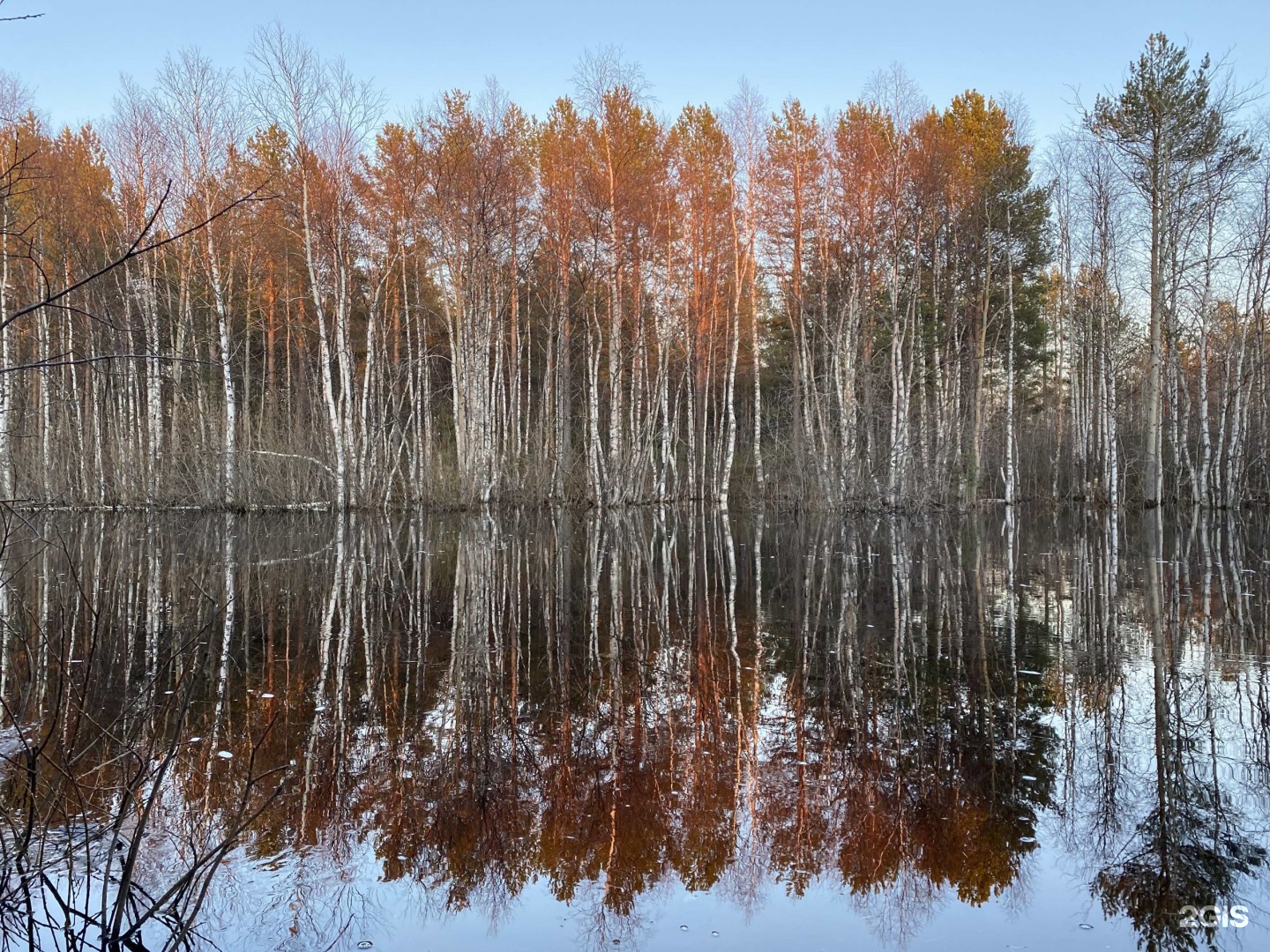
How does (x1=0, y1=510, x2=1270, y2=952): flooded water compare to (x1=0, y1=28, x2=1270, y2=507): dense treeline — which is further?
(x1=0, y1=28, x2=1270, y2=507): dense treeline

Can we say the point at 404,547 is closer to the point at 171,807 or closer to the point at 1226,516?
the point at 171,807

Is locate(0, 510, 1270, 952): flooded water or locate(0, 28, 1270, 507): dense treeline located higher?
locate(0, 28, 1270, 507): dense treeline

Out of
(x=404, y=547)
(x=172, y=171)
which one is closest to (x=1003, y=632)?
(x=404, y=547)

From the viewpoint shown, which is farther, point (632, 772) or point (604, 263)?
point (604, 263)

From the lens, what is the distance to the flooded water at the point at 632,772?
2.53 m

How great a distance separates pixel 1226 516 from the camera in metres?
20.6

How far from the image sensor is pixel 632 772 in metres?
3.57

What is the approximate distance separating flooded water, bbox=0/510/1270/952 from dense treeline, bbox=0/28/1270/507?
12.5m

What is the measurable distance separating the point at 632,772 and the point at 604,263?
754 inches

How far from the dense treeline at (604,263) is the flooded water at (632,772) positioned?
491 inches

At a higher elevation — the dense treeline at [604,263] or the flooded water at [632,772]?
the dense treeline at [604,263]

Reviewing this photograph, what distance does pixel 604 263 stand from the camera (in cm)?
2148

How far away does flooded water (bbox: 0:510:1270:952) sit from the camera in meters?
2.53

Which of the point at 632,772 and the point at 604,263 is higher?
the point at 604,263
